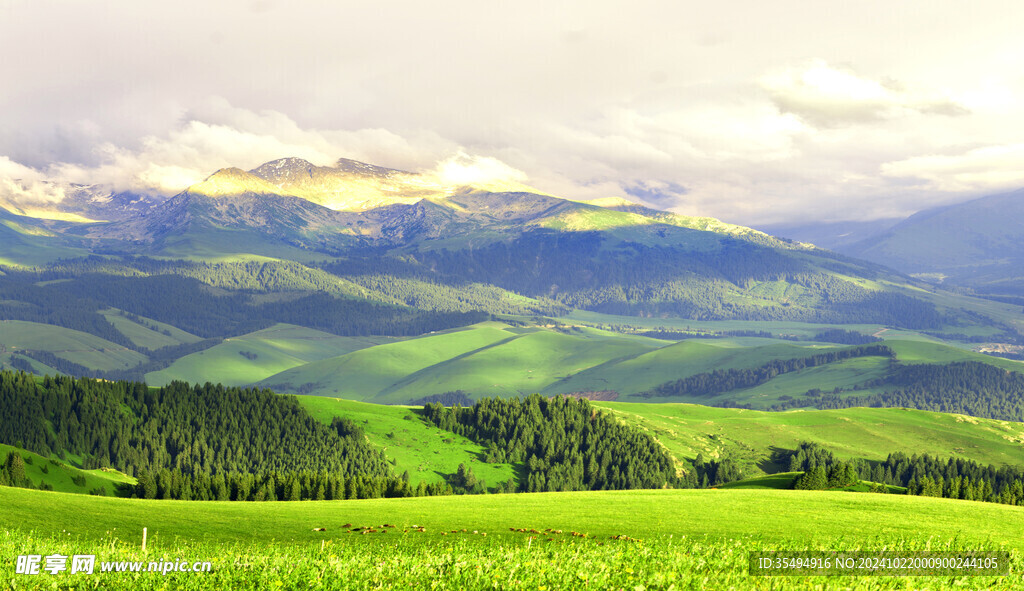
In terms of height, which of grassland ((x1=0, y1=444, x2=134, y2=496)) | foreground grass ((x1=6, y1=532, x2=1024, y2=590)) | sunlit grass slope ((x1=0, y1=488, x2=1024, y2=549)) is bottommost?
grassland ((x1=0, y1=444, x2=134, y2=496))

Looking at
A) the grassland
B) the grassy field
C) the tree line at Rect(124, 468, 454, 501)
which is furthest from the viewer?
the grassland

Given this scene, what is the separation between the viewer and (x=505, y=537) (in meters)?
56.1

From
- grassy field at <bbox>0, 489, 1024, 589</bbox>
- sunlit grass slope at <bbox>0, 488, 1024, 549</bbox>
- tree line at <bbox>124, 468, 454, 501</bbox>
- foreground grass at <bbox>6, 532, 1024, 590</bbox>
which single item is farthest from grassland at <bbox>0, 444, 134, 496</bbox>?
foreground grass at <bbox>6, 532, 1024, 590</bbox>

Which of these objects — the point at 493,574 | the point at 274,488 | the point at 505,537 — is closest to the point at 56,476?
the point at 274,488

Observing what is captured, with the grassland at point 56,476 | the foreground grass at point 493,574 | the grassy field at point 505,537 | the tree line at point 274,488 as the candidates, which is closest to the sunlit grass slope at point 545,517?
the grassy field at point 505,537

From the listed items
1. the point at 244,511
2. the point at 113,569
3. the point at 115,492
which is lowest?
the point at 115,492

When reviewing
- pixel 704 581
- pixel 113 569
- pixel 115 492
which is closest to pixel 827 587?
pixel 704 581

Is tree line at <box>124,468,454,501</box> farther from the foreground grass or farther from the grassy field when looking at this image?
the foreground grass

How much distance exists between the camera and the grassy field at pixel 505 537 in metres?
32.6

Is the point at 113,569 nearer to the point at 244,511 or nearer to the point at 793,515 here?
the point at 244,511

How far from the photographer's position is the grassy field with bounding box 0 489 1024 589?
32594 mm

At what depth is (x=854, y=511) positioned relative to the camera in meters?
71.6

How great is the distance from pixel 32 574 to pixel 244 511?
3880 centimetres

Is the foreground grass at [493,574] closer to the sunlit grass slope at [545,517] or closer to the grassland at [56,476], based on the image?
the sunlit grass slope at [545,517]
